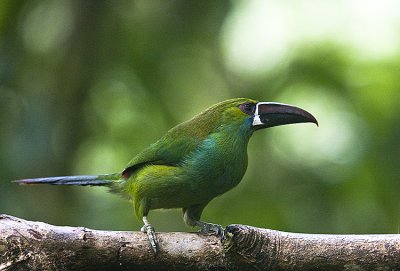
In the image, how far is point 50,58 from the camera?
602cm

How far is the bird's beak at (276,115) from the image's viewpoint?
4.69m

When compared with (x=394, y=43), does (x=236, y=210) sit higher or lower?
lower

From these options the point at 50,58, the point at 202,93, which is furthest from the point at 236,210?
the point at 50,58

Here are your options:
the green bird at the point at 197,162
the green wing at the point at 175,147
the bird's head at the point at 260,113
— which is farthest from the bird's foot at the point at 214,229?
the bird's head at the point at 260,113

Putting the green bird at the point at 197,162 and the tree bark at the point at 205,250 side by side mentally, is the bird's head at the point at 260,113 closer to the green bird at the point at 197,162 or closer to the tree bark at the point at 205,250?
the green bird at the point at 197,162

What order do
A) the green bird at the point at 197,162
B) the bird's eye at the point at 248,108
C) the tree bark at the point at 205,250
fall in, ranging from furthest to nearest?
1. the bird's eye at the point at 248,108
2. the green bird at the point at 197,162
3. the tree bark at the point at 205,250

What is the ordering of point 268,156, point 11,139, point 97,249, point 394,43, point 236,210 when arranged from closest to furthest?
point 97,249 < point 11,139 < point 236,210 < point 268,156 < point 394,43

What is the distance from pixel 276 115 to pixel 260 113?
0.34 ft

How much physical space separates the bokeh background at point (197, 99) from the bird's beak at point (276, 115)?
101 cm

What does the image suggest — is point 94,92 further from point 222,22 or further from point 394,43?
point 394,43

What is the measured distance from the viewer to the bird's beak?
185 inches

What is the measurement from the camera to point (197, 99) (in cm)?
668

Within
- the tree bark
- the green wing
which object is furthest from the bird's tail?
the tree bark

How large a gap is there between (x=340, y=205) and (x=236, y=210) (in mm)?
757
